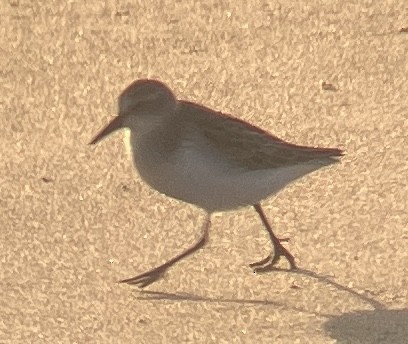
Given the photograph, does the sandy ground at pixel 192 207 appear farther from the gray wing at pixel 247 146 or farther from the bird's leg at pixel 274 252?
the gray wing at pixel 247 146

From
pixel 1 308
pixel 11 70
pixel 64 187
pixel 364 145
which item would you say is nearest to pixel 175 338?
pixel 1 308

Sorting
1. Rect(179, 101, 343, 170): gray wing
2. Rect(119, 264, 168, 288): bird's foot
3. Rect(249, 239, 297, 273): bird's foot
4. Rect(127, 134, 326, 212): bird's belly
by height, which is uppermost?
Rect(179, 101, 343, 170): gray wing

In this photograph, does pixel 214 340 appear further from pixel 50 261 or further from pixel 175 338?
pixel 50 261

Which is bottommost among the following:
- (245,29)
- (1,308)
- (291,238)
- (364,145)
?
(1,308)

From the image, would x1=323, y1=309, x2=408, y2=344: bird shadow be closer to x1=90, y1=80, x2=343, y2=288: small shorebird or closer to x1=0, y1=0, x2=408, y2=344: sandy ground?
x1=0, y1=0, x2=408, y2=344: sandy ground

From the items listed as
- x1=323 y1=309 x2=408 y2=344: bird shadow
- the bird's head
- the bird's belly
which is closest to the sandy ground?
→ x1=323 y1=309 x2=408 y2=344: bird shadow

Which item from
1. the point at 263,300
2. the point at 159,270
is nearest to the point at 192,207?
the point at 159,270
